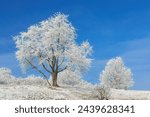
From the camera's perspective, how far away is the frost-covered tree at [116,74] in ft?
275

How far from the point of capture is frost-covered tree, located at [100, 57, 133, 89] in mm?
83750

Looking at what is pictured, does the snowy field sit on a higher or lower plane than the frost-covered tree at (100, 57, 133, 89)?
lower

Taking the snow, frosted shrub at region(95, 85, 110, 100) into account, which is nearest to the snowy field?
the snow

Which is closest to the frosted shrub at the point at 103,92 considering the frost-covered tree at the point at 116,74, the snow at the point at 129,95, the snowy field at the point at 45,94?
the snowy field at the point at 45,94

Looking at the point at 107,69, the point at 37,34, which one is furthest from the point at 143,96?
the point at 107,69

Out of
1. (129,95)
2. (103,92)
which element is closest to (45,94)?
(103,92)

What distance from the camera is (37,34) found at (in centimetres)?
6041

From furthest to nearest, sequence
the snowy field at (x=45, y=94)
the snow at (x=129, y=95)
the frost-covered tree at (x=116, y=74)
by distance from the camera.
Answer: the frost-covered tree at (x=116, y=74) → the snow at (x=129, y=95) → the snowy field at (x=45, y=94)

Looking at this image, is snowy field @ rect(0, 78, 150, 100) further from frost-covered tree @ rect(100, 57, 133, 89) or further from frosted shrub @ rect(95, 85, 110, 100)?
frost-covered tree @ rect(100, 57, 133, 89)

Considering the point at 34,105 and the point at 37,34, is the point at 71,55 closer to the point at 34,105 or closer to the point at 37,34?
the point at 37,34

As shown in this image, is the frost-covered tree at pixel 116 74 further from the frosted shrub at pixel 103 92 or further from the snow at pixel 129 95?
the frosted shrub at pixel 103 92

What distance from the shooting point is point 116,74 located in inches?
3297

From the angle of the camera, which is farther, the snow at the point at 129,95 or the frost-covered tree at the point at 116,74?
Answer: the frost-covered tree at the point at 116,74

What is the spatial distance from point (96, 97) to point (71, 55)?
9322mm
